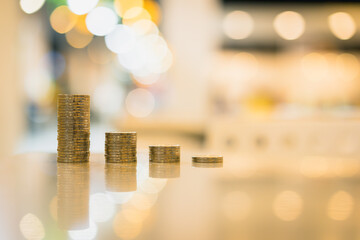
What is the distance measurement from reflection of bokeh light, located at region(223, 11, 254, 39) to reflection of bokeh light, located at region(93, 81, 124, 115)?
20.3ft

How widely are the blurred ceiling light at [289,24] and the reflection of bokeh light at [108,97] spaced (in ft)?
21.4

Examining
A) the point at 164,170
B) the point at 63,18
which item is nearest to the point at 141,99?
the point at 63,18

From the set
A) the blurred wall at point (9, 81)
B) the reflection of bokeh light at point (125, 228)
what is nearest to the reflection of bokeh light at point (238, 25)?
the blurred wall at point (9, 81)

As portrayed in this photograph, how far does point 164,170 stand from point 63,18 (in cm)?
849

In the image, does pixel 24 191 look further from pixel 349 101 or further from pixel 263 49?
pixel 349 101

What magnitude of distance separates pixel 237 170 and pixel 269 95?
23.3ft

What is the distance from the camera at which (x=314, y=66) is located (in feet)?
26.5

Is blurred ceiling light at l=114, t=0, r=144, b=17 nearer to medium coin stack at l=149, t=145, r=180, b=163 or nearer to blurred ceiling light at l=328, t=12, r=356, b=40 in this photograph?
blurred ceiling light at l=328, t=12, r=356, b=40

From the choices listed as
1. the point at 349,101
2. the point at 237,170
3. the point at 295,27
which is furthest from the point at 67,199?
the point at 349,101

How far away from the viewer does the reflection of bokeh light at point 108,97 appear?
45.1 feet

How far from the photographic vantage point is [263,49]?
794 centimetres

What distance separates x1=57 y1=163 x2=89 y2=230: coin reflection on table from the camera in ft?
2.29

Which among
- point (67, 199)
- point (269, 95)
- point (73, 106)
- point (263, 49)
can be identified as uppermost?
point (263, 49)

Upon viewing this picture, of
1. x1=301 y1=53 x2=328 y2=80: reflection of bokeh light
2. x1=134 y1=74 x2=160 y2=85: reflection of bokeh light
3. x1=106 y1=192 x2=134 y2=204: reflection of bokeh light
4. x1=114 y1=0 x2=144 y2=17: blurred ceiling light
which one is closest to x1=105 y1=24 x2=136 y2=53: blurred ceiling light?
x1=114 y1=0 x2=144 y2=17: blurred ceiling light
